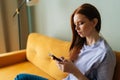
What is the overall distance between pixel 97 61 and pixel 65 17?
3.67ft

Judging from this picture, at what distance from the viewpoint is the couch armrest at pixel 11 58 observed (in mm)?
2359

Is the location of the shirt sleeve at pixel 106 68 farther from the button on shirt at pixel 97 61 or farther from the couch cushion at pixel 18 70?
the couch cushion at pixel 18 70

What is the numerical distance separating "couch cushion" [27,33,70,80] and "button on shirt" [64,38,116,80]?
45 centimetres

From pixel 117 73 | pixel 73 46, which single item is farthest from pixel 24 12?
pixel 117 73

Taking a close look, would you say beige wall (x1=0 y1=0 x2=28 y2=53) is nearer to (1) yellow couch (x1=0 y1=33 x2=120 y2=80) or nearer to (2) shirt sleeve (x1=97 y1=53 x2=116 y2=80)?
(1) yellow couch (x1=0 y1=33 x2=120 y2=80)

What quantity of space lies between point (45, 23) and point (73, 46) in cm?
128

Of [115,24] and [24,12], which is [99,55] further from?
[24,12]

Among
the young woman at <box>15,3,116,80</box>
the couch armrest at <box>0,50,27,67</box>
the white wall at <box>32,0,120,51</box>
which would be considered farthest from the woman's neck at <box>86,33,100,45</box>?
the couch armrest at <box>0,50,27,67</box>

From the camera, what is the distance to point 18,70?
2201 millimetres

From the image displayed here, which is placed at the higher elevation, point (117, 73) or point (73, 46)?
point (73, 46)

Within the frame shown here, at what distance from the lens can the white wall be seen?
1.63 meters

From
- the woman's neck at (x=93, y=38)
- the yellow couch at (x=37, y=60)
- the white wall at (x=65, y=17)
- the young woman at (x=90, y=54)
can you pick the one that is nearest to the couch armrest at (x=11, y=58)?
the yellow couch at (x=37, y=60)

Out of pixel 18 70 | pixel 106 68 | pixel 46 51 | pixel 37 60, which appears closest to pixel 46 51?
pixel 46 51

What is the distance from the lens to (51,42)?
2082mm
